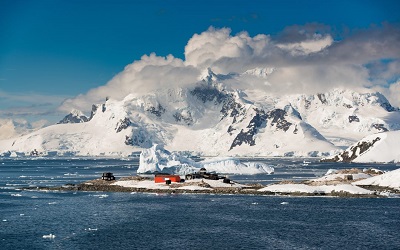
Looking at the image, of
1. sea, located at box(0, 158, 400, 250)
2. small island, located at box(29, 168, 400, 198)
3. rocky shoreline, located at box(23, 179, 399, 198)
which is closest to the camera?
sea, located at box(0, 158, 400, 250)

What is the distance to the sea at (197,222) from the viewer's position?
240 feet

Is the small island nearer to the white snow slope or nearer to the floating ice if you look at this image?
the white snow slope

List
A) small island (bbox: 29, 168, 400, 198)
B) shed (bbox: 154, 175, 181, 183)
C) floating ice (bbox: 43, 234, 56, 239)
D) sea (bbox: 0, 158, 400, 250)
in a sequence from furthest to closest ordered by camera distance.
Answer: shed (bbox: 154, 175, 181, 183) → small island (bbox: 29, 168, 400, 198) → floating ice (bbox: 43, 234, 56, 239) → sea (bbox: 0, 158, 400, 250)

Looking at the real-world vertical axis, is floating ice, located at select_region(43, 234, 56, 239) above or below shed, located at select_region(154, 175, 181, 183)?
below

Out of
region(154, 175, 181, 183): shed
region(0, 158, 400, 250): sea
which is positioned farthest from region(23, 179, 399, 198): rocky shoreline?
region(154, 175, 181, 183): shed

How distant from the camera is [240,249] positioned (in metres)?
69.0

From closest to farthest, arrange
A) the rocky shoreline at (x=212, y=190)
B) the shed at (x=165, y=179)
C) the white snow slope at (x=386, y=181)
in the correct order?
the rocky shoreline at (x=212, y=190)
the white snow slope at (x=386, y=181)
the shed at (x=165, y=179)

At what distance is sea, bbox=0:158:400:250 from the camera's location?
2879 inches

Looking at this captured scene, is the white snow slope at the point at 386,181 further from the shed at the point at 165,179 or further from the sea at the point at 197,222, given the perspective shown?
the shed at the point at 165,179

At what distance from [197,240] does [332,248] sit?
16.9 meters

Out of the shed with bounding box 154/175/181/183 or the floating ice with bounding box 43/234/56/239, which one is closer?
the floating ice with bounding box 43/234/56/239

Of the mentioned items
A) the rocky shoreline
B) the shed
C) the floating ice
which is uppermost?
the shed

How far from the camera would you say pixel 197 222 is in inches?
3573

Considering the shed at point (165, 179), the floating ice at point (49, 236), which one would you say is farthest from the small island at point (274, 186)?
the floating ice at point (49, 236)
